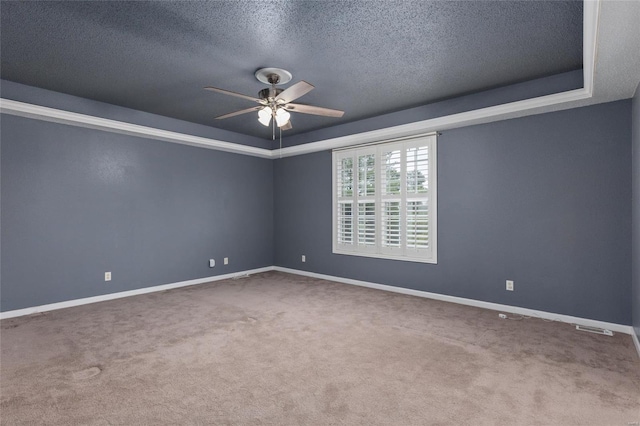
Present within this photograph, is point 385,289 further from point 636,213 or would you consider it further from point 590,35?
point 590,35

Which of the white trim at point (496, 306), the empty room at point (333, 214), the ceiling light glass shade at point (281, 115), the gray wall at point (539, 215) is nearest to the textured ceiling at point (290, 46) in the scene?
the empty room at point (333, 214)

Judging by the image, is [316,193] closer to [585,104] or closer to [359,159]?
[359,159]

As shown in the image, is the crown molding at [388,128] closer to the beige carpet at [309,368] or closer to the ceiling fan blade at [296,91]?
the ceiling fan blade at [296,91]

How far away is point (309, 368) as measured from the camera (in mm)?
2607

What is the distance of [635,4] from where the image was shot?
1782mm

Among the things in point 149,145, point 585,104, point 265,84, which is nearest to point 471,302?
point 585,104

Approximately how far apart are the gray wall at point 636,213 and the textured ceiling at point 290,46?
72cm

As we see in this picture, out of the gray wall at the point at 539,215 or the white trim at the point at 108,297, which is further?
the white trim at the point at 108,297

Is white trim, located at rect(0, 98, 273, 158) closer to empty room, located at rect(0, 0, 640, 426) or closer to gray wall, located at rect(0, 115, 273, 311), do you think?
empty room, located at rect(0, 0, 640, 426)

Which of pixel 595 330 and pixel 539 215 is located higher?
pixel 539 215

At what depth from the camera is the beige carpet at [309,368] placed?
203cm

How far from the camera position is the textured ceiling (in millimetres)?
2488

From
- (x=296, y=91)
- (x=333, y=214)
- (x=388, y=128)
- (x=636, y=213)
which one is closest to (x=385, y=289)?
(x=333, y=214)

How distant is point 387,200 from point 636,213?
2787 millimetres
